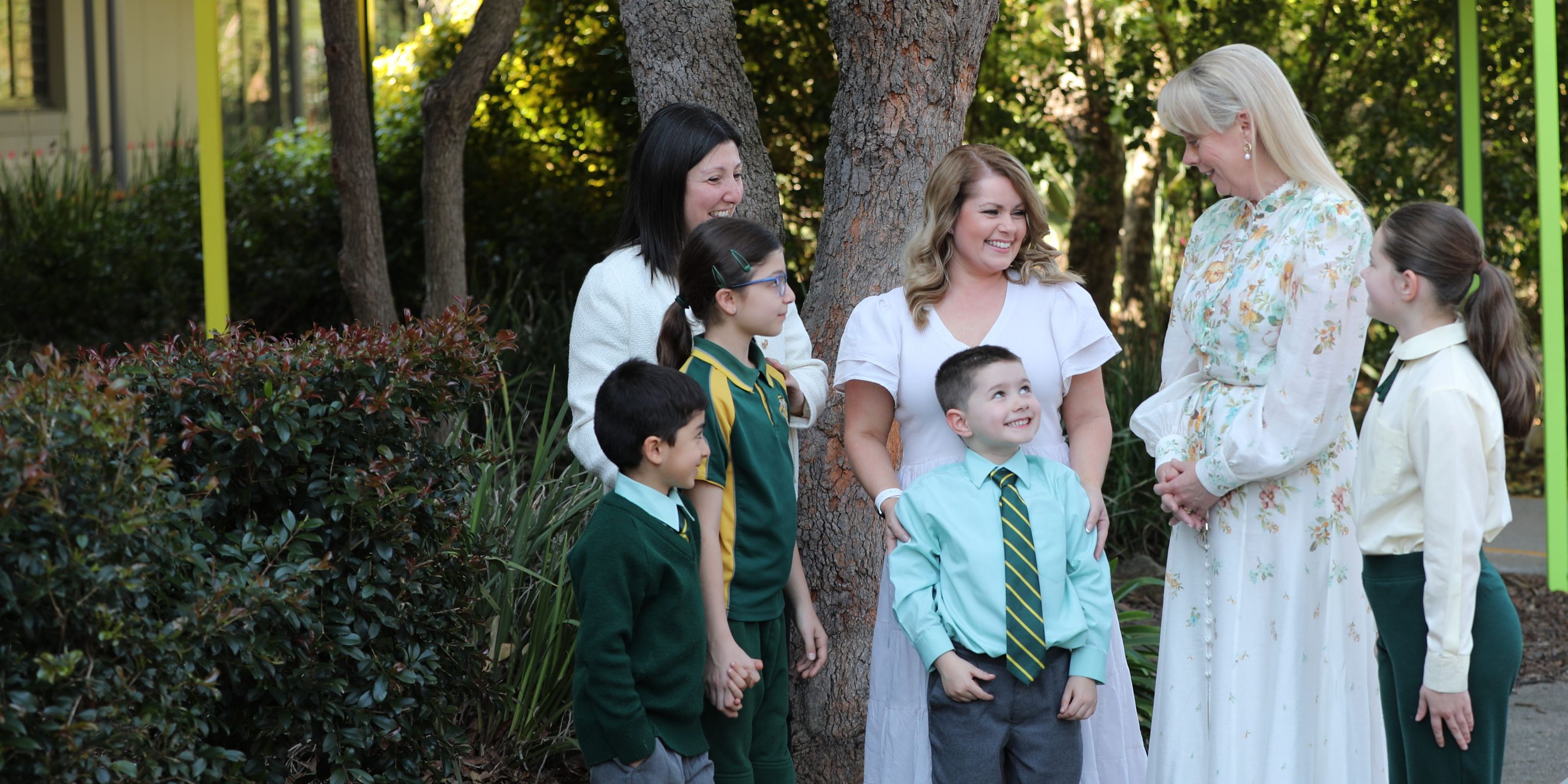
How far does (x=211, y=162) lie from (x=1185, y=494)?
179 inches

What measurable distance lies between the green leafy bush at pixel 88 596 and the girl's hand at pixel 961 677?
1279mm

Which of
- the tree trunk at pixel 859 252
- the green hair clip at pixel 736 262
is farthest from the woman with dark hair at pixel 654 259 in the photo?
the tree trunk at pixel 859 252

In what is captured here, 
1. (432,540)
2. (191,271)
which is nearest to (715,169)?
(432,540)

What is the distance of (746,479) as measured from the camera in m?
2.79

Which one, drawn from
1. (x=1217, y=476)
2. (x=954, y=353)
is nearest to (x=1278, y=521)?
(x=1217, y=476)

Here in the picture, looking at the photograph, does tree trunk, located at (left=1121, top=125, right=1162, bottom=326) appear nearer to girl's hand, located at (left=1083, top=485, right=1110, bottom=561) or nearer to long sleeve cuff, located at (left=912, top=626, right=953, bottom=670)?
girl's hand, located at (left=1083, top=485, right=1110, bottom=561)

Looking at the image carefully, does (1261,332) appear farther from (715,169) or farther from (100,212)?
(100,212)

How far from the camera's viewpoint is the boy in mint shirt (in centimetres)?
256

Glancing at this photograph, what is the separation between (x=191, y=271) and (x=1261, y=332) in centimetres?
736

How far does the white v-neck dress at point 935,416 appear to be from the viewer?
2836 millimetres

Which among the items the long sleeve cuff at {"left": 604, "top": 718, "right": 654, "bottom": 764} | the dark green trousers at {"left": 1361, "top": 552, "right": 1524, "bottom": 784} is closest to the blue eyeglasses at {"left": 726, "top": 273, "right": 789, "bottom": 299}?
the long sleeve cuff at {"left": 604, "top": 718, "right": 654, "bottom": 764}

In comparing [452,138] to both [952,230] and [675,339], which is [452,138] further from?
[952,230]

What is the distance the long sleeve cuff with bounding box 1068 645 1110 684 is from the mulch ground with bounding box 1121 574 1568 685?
2.51m

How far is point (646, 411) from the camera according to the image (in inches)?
101
